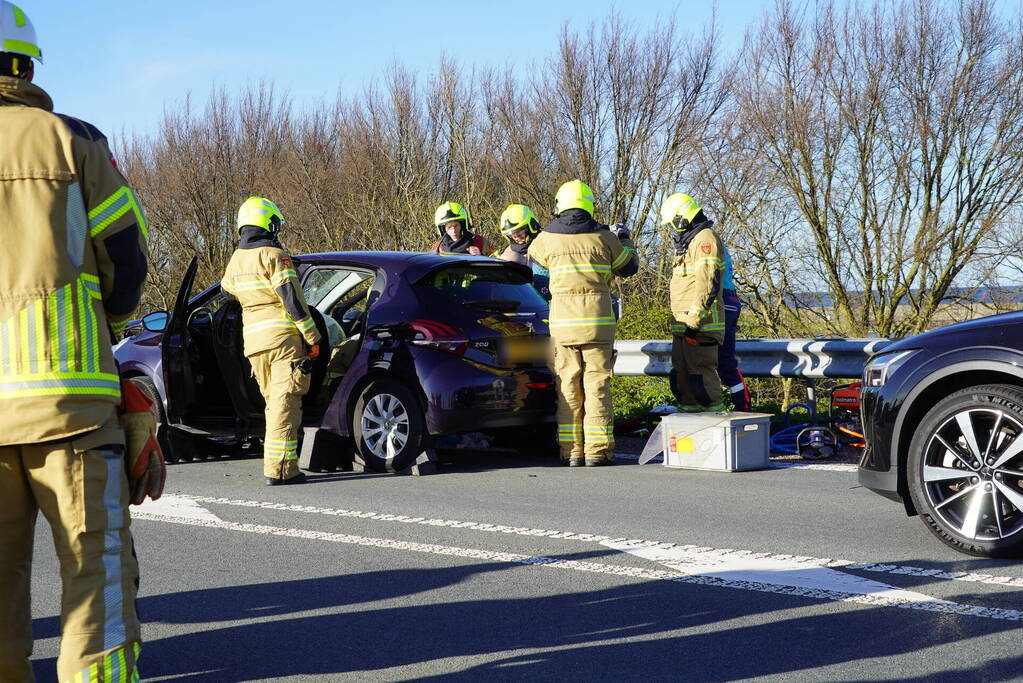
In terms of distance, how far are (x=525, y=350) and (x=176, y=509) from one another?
9.40ft

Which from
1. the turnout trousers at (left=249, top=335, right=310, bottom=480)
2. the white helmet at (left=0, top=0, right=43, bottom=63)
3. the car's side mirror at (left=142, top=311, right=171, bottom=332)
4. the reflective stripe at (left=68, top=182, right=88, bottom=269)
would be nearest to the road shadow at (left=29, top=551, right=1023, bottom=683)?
the reflective stripe at (left=68, top=182, right=88, bottom=269)

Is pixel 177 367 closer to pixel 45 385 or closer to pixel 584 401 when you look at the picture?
pixel 584 401

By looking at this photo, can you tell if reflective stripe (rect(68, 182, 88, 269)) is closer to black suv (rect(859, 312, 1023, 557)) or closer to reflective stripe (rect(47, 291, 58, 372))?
reflective stripe (rect(47, 291, 58, 372))

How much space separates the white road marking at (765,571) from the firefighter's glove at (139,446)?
9.08 feet

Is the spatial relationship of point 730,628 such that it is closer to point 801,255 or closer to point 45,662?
point 45,662

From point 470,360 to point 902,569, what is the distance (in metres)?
3.94

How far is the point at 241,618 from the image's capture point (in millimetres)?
4738

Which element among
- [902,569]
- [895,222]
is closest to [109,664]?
[902,569]

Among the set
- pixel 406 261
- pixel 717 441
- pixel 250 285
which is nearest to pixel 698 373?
pixel 717 441

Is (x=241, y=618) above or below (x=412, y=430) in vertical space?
below

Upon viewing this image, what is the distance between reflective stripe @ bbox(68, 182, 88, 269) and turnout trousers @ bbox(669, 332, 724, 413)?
7970mm

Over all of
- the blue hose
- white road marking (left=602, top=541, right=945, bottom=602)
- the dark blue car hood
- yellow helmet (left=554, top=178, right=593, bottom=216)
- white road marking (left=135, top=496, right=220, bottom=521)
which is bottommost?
white road marking (left=602, top=541, right=945, bottom=602)

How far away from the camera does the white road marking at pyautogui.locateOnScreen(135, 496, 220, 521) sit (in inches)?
278

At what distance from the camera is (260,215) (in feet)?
27.2
